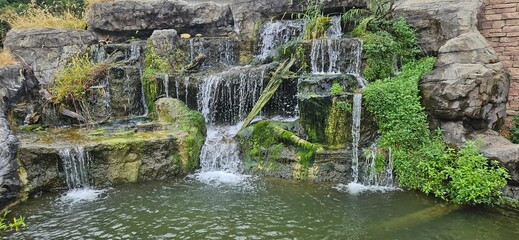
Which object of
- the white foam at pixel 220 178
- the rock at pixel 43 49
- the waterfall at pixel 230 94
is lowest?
the white foam at pixel 220 178

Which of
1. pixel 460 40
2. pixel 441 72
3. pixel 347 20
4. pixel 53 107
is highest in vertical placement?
pixel 347 20

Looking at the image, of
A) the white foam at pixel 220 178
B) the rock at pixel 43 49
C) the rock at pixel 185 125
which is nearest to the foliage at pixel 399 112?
the white foam at pixel 220 178

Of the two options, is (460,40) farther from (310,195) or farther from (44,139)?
(44,139)

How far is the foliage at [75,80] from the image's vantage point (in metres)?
9.71

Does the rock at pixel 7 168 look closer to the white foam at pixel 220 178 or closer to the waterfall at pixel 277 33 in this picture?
the white foam at pixel 220 178

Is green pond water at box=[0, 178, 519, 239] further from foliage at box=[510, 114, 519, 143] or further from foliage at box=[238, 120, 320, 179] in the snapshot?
foliage at box=[510, 114, 519, 143]

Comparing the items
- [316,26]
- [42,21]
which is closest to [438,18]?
[316,26]

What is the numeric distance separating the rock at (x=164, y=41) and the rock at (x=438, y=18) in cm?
653

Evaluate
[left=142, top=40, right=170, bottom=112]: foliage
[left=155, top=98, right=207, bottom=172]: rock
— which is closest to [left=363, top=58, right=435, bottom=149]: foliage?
[left=155, top=98, right=207, bottom=172]: rock

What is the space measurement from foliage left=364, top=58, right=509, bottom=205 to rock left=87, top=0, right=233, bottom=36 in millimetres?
7399

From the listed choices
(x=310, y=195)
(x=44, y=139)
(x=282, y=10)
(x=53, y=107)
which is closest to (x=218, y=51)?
(x=282, y=10)

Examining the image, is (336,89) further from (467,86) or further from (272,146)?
(467,86)

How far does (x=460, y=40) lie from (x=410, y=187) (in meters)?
3.12

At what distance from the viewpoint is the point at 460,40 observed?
733cm
